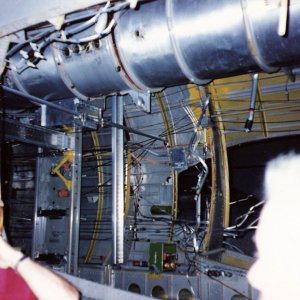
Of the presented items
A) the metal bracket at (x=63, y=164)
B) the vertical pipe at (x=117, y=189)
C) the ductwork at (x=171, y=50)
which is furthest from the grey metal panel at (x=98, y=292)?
the metal bracket at (x=63, y=164)

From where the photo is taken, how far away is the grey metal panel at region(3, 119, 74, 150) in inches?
171

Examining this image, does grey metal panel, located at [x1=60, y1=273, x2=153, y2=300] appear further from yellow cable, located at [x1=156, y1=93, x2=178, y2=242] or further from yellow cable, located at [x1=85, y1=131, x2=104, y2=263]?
yellow cable, located at [x1=85, y1=131, x2=104, y2=263]

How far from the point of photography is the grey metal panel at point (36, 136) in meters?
4.34

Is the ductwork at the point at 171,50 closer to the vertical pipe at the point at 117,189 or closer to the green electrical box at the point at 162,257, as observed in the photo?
the vertical pipe at the point at 117,189

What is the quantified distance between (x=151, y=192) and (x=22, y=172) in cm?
312

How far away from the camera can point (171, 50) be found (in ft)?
9.41

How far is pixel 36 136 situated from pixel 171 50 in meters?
2.61

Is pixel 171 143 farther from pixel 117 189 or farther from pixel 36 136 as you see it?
pixel 36 136

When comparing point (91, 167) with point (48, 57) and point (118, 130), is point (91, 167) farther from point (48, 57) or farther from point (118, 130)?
point (48, 57)

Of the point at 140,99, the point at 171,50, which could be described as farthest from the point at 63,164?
the point at 171,50

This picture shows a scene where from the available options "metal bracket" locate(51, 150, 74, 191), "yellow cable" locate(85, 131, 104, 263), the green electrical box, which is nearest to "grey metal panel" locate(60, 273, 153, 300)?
the green electrical box

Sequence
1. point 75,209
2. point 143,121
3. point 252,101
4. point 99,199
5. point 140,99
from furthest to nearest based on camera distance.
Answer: point 99,199 < point 143,121 < point 75,209 < point 252,101 < point 140,99

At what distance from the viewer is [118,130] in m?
4.52

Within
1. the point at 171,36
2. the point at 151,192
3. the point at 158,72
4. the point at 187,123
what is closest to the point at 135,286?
the point at 151,192
